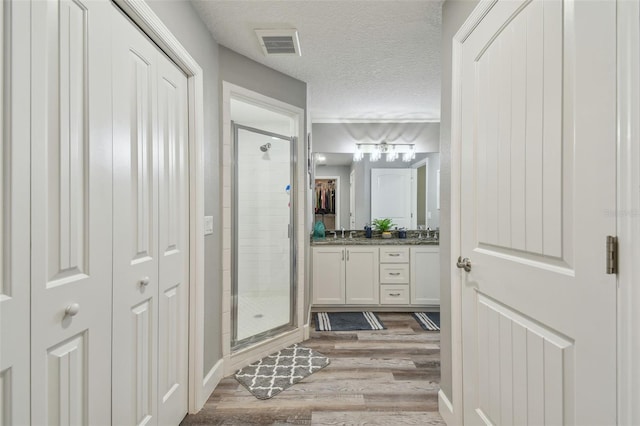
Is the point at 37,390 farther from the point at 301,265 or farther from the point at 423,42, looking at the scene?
the point at 423,42

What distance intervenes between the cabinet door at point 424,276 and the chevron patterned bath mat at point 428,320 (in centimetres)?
13

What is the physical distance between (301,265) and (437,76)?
211cm

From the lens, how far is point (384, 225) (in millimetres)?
3936

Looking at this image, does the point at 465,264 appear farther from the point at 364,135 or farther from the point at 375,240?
the point at 364,135

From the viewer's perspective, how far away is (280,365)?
7.45 ft

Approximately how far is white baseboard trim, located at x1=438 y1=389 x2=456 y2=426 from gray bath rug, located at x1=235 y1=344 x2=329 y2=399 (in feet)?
2.86

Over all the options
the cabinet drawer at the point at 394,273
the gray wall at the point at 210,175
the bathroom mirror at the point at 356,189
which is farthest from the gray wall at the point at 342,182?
the gray wall at the point at 210,175

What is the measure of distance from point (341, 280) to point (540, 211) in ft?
9.01

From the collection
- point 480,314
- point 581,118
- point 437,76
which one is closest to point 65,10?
point 581,118

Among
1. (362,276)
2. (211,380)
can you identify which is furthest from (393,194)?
(211,380)

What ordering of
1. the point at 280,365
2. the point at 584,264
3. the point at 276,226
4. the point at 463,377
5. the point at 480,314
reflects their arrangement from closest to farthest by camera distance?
1. the point at 584,264
2. the point at 480,314
3. the point at 463,377
4. the point at 280,365
5. the point at 276,226

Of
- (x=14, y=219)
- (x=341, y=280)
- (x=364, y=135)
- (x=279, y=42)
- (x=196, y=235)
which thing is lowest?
(x=341, y=280)

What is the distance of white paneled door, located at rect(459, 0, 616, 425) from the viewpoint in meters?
0.74

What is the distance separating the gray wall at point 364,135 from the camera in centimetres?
391
